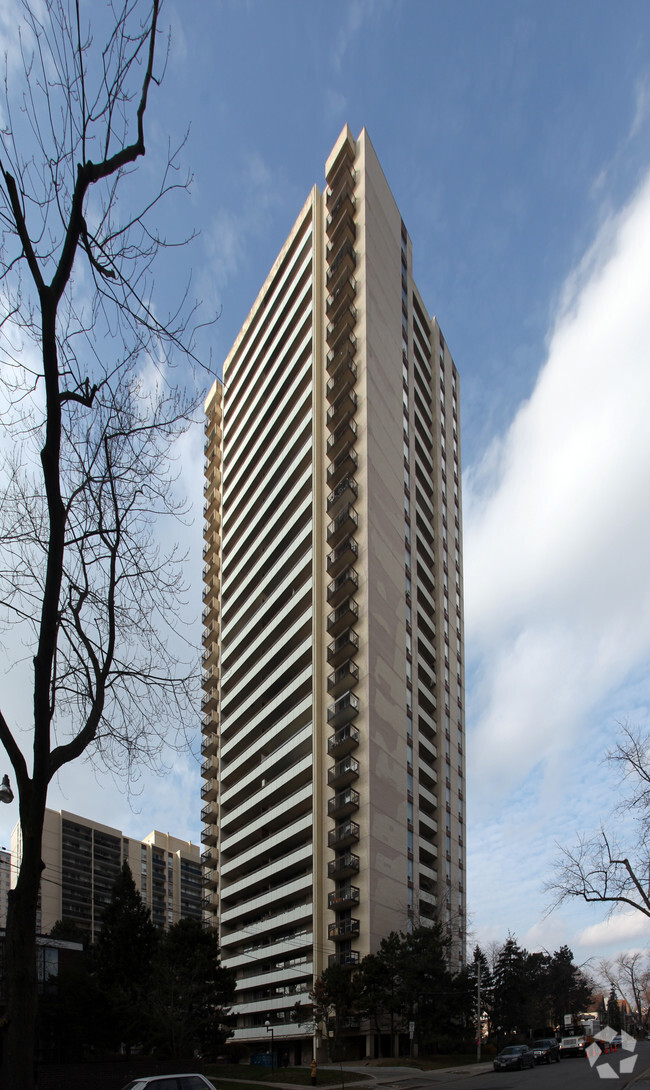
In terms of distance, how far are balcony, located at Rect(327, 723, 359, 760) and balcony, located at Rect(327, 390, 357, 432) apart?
23855 mm

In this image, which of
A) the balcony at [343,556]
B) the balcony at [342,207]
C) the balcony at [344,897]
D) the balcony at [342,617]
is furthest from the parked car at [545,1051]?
the balcony at [342,207]

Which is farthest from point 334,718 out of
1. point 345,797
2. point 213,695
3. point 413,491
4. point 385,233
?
point 385,233

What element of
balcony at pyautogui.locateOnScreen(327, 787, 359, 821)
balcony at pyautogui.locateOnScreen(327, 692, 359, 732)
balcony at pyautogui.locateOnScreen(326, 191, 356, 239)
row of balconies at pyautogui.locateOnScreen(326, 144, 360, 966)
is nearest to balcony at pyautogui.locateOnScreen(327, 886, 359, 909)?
row of balconies at pyautogui.locateOnScreen(326, 144, 360, 966)

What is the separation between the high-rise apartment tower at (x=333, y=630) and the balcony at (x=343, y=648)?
0.16 metres

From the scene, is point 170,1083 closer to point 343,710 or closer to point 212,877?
point 343,710

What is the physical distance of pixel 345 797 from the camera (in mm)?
56625

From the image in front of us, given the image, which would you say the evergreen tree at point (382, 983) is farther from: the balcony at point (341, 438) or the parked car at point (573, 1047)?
the balcony at point (341, 438)

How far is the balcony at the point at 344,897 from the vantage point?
53844 mm

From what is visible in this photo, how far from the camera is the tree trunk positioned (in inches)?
296

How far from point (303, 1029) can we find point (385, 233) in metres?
62.8

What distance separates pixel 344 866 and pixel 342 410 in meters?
34.4

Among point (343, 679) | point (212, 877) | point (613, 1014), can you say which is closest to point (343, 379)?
point (343, 679)

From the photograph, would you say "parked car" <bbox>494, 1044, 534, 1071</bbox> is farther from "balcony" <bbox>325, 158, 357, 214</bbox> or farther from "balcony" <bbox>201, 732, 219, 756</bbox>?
"balcony" <bbox>325, 158, 357, 214</bbox>

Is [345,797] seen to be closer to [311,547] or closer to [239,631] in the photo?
[311,547]
